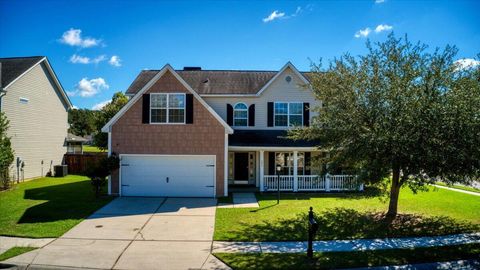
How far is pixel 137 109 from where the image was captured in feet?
54.3

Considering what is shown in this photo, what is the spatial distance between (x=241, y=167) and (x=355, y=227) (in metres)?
10.00

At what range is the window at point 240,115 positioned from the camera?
20.1 m

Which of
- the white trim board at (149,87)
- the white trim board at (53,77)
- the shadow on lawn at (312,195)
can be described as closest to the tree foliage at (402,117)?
the shadow on lawn at (312,195)

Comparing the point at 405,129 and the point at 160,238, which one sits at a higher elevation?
the point at 405,129

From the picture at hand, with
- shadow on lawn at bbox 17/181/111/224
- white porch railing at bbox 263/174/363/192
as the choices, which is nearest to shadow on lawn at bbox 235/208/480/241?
white porch railing at bbox 263/174/363/192

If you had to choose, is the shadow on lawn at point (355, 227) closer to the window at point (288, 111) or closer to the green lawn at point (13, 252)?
the green lawn at point (13, 252)

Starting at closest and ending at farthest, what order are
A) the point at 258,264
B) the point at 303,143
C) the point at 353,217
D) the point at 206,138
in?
1. the point at 258,264
2. the point at 353,217
3. the point at 206,138
4. the point at 303,143

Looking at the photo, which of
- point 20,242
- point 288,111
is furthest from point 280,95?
point 20,242

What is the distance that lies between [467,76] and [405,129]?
Answer: 311 centimetres

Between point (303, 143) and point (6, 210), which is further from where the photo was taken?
point (303, 143)

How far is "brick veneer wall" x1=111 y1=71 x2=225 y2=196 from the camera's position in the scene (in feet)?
54.0

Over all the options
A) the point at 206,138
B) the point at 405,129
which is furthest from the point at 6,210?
the point at 405,129

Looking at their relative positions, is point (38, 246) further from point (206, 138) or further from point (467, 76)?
point (467, 76)

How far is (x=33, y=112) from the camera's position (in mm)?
22422
